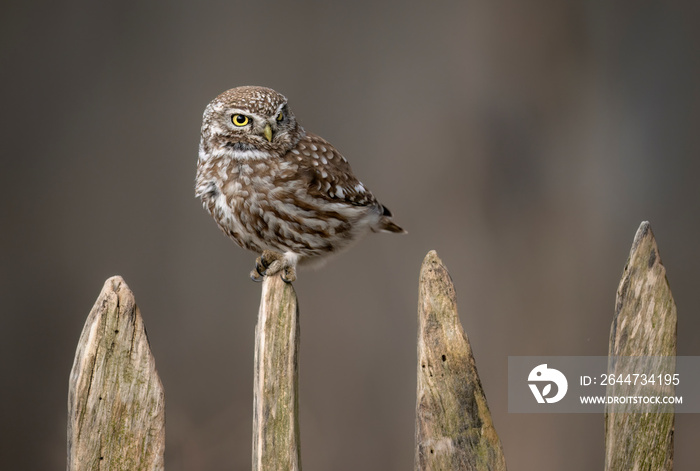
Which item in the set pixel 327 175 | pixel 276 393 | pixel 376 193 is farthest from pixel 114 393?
pixel 376 193

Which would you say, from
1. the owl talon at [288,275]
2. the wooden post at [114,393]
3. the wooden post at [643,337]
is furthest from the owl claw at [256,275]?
the wooden post at [643,337]

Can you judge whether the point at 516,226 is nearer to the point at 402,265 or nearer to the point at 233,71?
the point at 402,265

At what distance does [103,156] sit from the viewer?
8.76 feet

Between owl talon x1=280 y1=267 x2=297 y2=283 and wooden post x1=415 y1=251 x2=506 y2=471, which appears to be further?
owl talon x1=280 y1=267 x2=297 y2=283

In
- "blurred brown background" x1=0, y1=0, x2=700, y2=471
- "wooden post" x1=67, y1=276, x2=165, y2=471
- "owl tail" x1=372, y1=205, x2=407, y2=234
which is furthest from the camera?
"blurred brown background" x1=0, y1=0, x2=700, y2=471

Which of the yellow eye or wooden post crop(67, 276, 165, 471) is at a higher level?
the yellow eye

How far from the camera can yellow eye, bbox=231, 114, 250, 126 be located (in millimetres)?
1743

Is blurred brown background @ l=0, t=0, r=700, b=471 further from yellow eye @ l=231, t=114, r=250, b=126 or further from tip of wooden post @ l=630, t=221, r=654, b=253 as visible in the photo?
tip of wooden post @ l=630, t=221, r=654, b=253

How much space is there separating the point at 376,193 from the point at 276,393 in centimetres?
137

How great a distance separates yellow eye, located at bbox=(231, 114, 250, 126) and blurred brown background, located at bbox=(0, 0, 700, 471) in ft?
3.23

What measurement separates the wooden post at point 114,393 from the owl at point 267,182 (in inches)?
14.7

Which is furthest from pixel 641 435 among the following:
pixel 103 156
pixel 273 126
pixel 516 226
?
pixel 103 156

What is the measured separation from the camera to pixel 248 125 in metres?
1.75

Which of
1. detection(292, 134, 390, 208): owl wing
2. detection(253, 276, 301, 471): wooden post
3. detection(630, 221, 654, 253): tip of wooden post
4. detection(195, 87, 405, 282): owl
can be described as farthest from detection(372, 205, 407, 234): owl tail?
detection(630, 221, 654, 253): tip of wooden post
